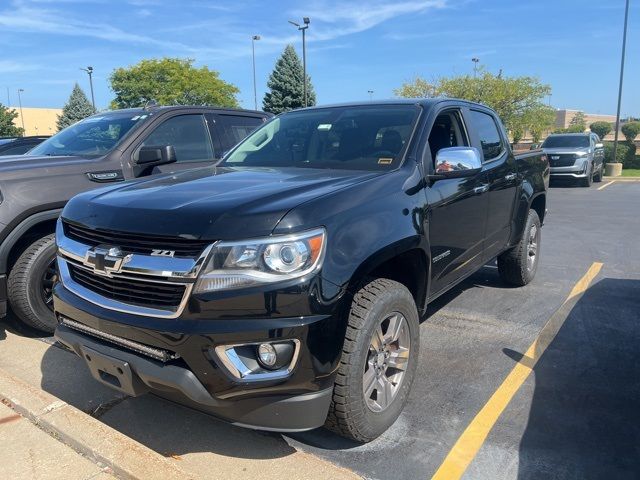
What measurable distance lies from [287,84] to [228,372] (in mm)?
46581

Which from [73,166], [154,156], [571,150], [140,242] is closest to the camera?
[140,242]

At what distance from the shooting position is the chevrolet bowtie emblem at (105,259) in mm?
2545

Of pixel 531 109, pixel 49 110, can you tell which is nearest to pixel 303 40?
pixel 531 109

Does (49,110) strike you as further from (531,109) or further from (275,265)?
(275,265)

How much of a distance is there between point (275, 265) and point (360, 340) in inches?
23.4

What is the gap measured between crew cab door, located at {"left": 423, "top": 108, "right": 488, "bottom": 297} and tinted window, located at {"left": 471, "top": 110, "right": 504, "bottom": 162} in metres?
0.33

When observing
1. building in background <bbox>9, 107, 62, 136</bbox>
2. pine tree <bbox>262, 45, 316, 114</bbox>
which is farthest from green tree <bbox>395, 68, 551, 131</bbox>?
building in background <bbox>9, 107, 62, 136</bbox>

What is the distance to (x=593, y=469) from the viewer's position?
266cm

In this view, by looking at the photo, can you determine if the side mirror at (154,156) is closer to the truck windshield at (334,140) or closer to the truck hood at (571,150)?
the truck windshield at (334,140)

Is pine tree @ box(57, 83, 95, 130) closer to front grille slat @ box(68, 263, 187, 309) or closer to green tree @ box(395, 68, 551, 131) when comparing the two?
green tree @ box(395, 68, 551, 131)

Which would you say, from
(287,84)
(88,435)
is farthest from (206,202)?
(287,84)

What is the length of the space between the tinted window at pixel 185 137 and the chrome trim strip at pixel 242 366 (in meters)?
3.42

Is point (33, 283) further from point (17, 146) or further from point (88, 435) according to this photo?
point (17, 146)

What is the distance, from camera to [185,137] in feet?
18.6
